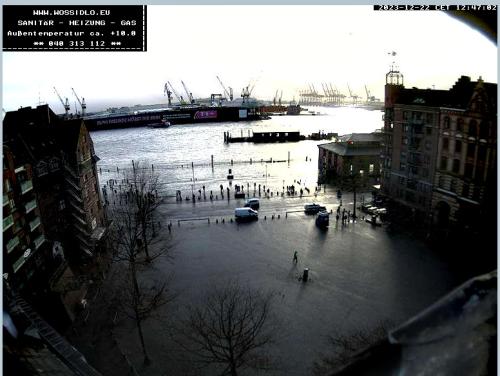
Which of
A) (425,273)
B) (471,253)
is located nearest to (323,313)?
(425,273)

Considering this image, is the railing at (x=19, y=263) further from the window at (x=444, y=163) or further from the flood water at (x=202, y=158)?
the window at (x=444, y=163)

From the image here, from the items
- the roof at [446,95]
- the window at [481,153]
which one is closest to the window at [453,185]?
the window at [481,153]

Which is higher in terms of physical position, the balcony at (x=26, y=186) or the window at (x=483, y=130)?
the window at (x=483, y=130)

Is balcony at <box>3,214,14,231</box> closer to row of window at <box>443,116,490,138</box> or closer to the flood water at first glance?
the flood water

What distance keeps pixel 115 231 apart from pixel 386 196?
19765mm

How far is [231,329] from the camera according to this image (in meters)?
14.1

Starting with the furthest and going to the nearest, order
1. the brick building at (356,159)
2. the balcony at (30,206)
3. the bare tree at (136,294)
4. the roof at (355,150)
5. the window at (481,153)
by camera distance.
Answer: the roof at (355,150)
the brick building at (356,159)
the window at (481,153)
the balcony at (30,206)
the bare tree at (136,294)

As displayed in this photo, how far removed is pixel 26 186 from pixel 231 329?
11.7 metres

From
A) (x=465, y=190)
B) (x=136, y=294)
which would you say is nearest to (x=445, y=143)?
(x=465, y=190)

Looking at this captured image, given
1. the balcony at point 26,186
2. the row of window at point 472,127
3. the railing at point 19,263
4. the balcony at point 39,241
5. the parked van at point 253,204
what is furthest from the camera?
the parked van at point 253,204

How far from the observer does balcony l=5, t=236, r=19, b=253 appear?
53.1 ft

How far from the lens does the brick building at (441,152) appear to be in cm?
2102

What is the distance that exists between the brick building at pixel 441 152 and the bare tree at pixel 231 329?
38.1ft

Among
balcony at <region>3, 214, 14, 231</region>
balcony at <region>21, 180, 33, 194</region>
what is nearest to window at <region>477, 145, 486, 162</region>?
balcony at <region>21, 180, 33, 194</region>
